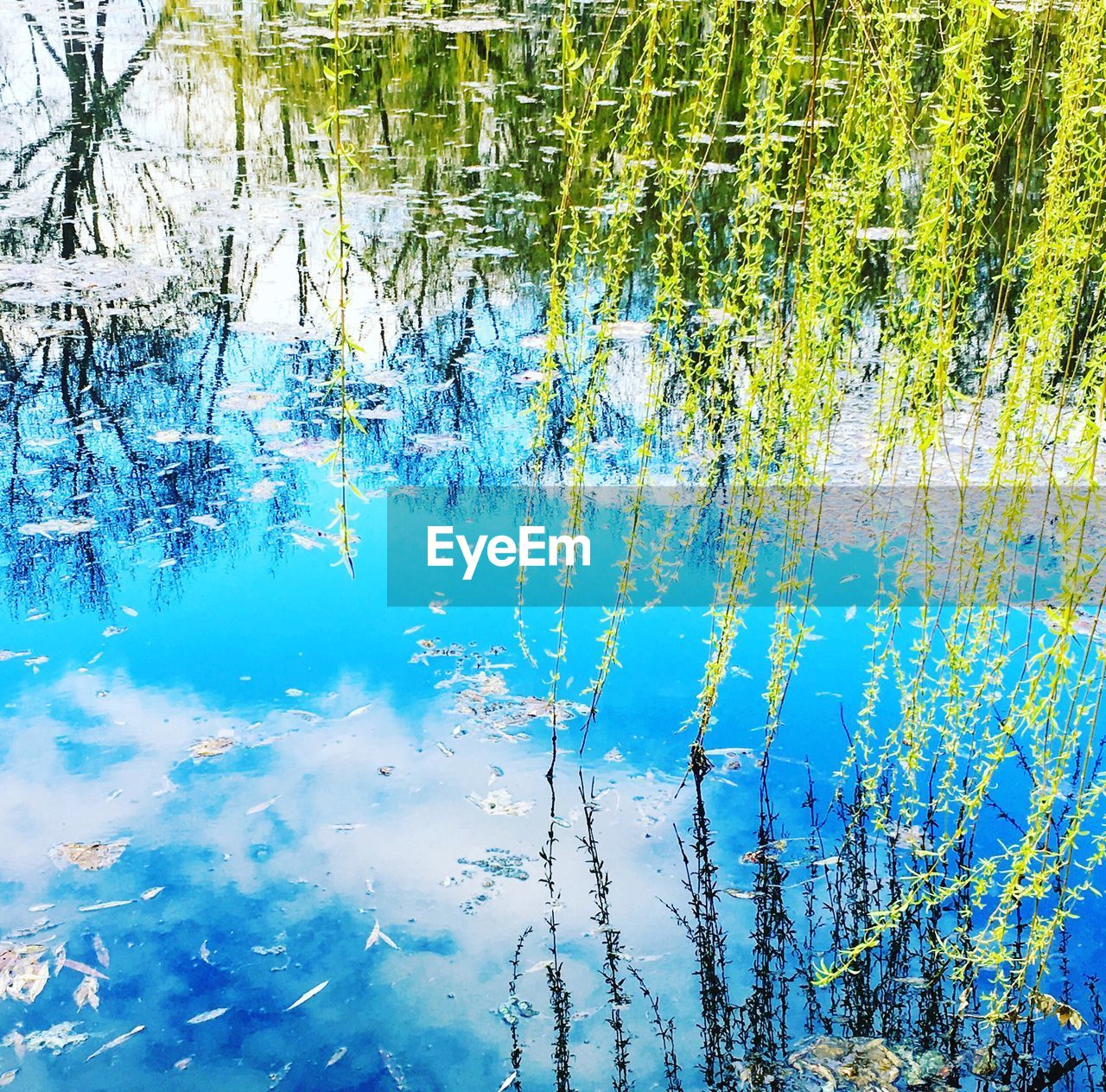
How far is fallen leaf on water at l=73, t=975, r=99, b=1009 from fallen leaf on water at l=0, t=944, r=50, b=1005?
0.06m

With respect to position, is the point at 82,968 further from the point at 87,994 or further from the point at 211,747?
the point at 211,747

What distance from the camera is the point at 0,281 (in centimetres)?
476

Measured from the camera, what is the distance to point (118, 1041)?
1980 mm

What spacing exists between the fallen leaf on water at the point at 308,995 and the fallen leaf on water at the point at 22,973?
43 centimetres

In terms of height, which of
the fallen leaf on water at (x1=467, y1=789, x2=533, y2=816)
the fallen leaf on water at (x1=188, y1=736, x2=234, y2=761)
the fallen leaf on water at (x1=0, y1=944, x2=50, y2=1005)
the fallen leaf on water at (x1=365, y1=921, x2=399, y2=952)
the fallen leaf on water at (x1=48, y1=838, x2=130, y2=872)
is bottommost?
the fallen leaf on water at (x1=0, y1=944, x2=50, y2=1005)

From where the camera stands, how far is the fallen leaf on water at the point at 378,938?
218cm

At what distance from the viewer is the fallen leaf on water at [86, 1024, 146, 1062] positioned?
196 centimetres

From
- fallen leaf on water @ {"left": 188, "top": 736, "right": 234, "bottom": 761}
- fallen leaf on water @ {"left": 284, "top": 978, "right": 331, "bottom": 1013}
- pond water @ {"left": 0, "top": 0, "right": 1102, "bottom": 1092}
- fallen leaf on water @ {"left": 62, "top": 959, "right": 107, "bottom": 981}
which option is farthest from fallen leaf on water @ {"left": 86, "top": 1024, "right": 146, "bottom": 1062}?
fallen leaf on water @ {"left": 188, "top": 736, "right": 234, "bottom": 761}

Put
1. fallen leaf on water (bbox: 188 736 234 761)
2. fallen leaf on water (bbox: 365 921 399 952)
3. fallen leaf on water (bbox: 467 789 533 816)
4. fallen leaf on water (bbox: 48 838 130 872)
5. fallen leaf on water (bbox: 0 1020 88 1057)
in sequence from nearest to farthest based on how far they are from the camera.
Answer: fallen leaf on water (bbox: 0 1020 88 1057), fallen leaf on water (bbox: 365 921 399 952), fallen leaf on water (bbox: 48 838 130 872), fallen leaf on water (bbox: 467 789 533 816), fallen leaf on water (bbox: 188 736 234 761)

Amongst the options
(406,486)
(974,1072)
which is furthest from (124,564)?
(974,1072)

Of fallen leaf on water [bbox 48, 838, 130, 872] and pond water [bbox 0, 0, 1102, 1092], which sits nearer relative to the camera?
pond water [bbox 0, 0, 1102, 1092]

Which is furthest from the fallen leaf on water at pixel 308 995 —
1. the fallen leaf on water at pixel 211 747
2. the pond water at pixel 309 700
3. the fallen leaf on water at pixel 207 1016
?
the fallen leaf on water at pixel 211 747

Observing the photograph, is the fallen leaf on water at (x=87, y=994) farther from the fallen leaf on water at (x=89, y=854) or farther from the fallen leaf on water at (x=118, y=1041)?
the fallen leaf on water at (x=89, y=854)

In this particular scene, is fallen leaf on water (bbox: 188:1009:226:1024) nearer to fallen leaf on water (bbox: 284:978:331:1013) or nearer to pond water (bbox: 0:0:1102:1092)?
pond water (bbox: 0:0:1102:1092)
